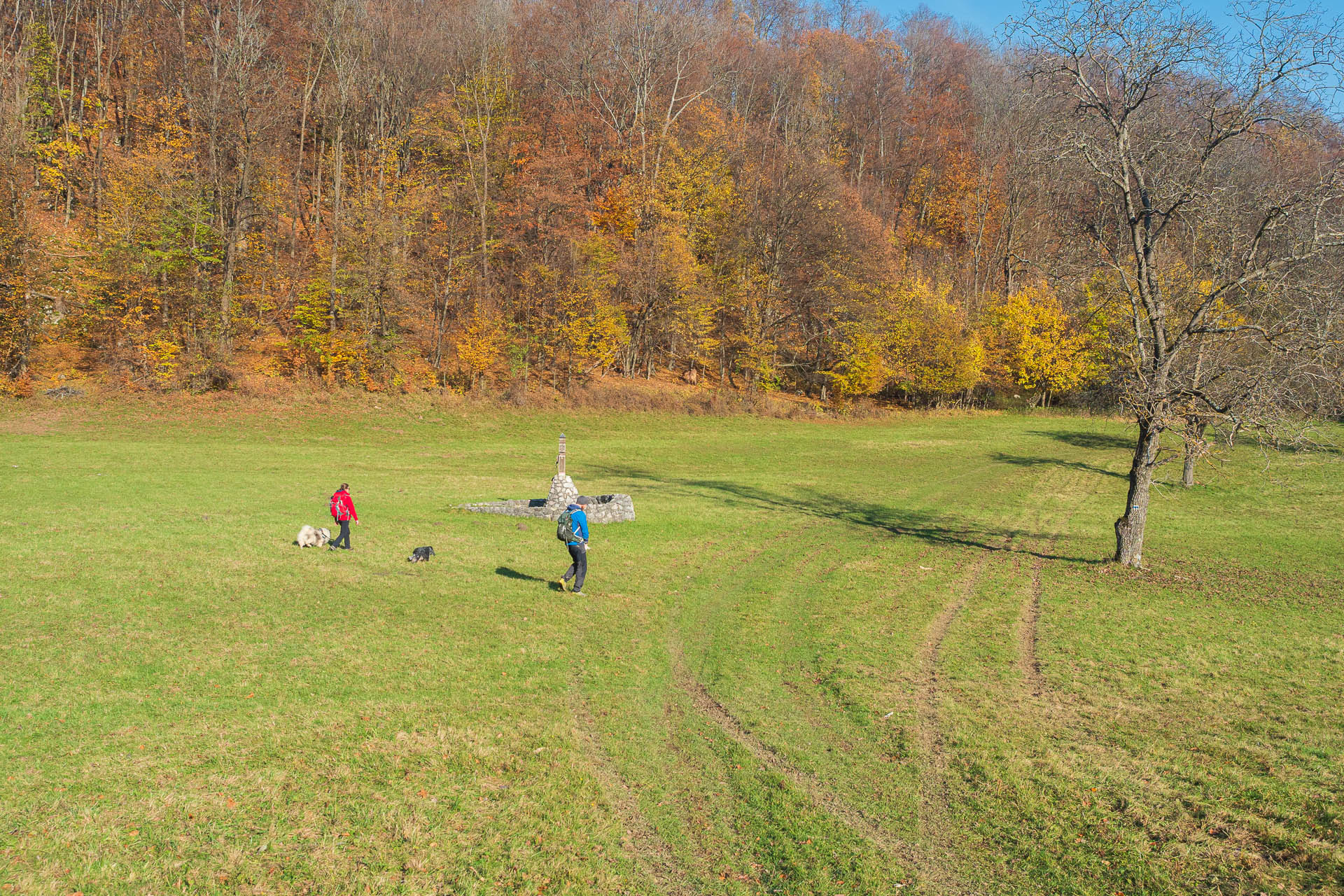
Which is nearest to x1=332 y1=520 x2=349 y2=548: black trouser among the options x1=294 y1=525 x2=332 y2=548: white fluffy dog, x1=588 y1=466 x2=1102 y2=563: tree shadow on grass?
x1=294 y1=525 x2=332 y2=548: white fluffy dog

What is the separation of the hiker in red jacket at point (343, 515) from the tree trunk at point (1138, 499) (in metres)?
18.9

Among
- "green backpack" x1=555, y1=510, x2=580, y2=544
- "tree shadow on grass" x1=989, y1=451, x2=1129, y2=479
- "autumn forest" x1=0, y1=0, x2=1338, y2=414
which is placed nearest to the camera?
"green backpack" x1=555, y1=510, x2=580, y2=544

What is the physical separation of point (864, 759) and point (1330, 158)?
59.5ft

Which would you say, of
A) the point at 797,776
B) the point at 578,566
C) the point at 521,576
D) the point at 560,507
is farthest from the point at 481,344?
the point at 797,776

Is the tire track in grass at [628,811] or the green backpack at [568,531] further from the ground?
the green backpack at [568,531]

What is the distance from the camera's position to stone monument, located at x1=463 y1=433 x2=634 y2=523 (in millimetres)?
24031

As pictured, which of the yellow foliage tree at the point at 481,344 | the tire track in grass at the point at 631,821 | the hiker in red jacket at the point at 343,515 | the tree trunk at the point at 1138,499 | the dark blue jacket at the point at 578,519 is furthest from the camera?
the yellow foliage tree at the point at 481,344

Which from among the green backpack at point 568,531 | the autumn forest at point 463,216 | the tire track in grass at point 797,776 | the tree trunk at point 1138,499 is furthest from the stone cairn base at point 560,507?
the autumn forest at point 463,216

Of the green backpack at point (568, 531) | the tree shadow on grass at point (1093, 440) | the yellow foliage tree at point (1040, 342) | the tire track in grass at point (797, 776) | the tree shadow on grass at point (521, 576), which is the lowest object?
the tire track in grass at point (797, 776)

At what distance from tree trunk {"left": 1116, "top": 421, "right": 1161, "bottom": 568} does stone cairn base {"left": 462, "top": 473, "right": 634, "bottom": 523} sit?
13.9m

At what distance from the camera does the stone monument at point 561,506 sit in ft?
78.8

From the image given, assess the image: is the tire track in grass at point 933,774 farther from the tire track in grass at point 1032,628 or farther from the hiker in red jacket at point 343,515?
the hiker in red jacket at point 343,515

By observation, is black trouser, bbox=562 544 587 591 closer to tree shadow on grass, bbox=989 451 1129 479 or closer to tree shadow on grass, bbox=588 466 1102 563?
tree shadow on grass, bbox=588 466 1102 563

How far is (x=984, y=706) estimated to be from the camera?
11.7 m
